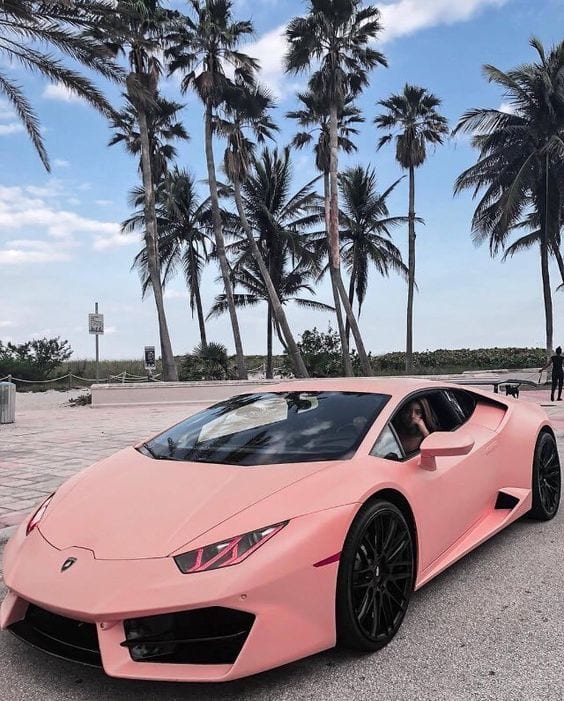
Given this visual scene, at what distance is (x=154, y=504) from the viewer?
2832mm

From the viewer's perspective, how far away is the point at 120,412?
1747 centimetres

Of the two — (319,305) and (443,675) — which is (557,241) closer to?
(319,305)

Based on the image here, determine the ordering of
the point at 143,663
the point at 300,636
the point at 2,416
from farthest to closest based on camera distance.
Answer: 1. the point at 2,416
2. the point at 300,636
3. the point at 143,663

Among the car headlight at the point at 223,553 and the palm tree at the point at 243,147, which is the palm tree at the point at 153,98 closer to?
the palm tree at the point at 243,147

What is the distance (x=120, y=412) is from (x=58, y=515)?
14874mm

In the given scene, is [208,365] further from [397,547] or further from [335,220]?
[397,547]

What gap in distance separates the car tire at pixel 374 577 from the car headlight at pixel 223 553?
406 millimetres

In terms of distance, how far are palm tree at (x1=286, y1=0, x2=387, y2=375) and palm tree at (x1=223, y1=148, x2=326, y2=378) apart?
629cm

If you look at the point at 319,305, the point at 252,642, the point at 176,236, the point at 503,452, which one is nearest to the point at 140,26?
the point at 176,236

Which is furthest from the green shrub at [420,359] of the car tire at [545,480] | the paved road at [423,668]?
the paved road at [423,668]

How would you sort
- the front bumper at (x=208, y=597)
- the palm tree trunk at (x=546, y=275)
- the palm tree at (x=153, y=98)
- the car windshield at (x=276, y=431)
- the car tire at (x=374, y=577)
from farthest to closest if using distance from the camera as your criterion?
the palm tree trunk at (x=546, y=275)
the palm tree at (x=153, y=98)
the car windshield at (x=276, y=431)
the car tire at (x=374, y=577)
the front bumper at (x=208, y=597)

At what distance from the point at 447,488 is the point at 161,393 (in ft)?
57.8

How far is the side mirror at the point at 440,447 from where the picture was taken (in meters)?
3.27

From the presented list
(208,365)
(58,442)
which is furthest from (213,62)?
(58,442)
